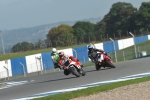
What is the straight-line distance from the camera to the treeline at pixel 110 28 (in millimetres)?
81669

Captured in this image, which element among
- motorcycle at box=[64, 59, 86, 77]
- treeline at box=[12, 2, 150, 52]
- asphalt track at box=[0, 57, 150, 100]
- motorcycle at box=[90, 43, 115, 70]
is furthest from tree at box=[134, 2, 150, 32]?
motorcycle at box=[64, 59, 86, 77]

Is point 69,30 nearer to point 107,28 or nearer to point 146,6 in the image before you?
point 107,28

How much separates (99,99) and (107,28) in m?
89.6

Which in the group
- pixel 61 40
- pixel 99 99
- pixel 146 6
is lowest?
pixel 99 99

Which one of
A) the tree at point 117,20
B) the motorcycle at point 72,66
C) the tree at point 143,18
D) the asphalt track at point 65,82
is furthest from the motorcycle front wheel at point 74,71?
the tree at point 117,20

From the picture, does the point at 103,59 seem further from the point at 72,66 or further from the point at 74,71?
the point at 72,66

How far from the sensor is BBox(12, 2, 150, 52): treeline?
268ft

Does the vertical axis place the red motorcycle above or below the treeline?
below

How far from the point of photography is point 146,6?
92.8 metres

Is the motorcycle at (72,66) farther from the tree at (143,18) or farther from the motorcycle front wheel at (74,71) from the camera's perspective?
the tree at (143,18)

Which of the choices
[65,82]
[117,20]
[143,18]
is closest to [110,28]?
[117,20]

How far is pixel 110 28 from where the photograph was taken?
99938 mm

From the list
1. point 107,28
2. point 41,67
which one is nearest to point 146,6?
point 107,28

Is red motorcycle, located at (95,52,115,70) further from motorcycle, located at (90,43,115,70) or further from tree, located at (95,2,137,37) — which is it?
tree, located at (95,2,137,37)
